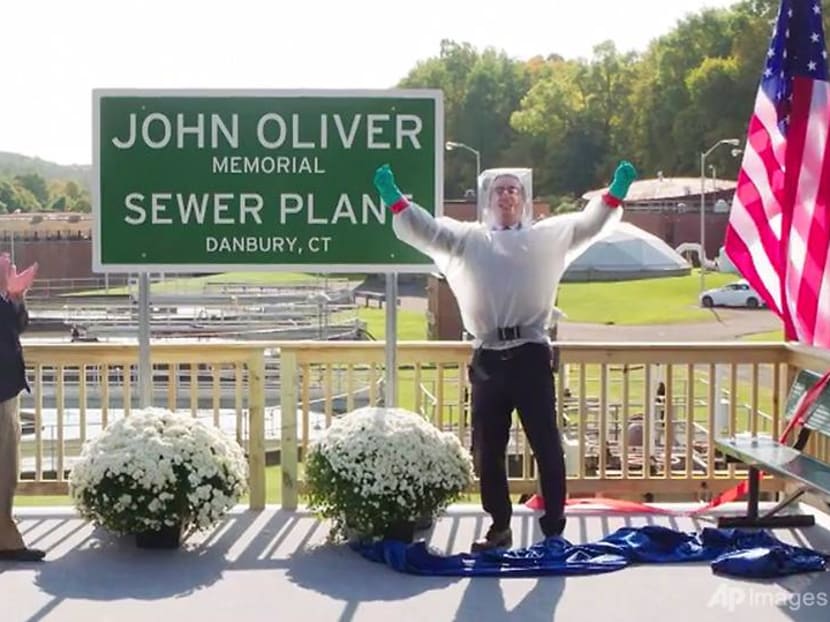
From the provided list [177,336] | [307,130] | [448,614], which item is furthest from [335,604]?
[177,336]

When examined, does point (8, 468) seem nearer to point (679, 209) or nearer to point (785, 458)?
point (785, 458)

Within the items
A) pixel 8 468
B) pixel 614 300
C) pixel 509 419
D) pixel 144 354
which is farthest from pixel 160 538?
pixel 614 300

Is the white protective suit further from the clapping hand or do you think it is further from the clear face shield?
the clapping hand

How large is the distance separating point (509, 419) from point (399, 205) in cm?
104

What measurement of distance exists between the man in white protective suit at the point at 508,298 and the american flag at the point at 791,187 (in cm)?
115

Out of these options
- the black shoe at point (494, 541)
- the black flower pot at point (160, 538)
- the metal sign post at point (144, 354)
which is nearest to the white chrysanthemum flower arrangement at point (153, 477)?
the black flower pot at point (160, 538)

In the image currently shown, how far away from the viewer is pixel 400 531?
5125 mm

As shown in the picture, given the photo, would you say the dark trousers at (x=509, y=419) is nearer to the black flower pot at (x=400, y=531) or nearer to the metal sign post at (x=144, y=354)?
the black flower pot at (x=400, y=531)

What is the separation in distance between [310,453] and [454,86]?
3494 inches

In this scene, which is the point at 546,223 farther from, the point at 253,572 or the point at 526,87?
the point at 526,87

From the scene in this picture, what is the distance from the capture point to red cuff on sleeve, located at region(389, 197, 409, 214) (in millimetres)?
5090

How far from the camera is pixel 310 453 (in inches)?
208

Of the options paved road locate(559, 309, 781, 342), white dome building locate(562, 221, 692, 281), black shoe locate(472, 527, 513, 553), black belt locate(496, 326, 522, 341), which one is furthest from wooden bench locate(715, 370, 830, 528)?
white dome building locate(562, 221, 692, 281)

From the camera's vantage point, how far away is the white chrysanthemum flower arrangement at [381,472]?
501 centimetres
